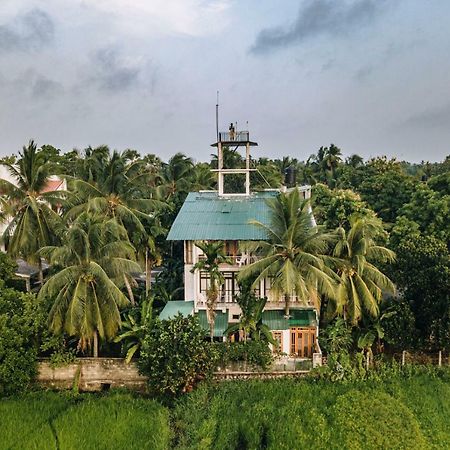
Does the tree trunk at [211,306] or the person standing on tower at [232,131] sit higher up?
the person standing on tower at [232,131]

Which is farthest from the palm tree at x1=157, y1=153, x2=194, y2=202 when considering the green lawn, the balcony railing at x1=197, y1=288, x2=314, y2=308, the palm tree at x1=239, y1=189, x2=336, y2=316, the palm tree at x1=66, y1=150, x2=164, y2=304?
the green lawn

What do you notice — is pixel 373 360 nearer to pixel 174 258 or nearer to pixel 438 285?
pixel 438 285

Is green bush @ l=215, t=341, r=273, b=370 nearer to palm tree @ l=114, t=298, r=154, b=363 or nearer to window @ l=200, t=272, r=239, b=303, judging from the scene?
window @ l=200, t=272, r=239, b=303

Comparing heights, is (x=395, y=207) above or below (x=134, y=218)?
above

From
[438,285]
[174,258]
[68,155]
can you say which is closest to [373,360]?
[438,285]

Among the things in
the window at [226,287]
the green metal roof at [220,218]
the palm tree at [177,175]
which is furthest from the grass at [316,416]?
the palm tree at [177,175]

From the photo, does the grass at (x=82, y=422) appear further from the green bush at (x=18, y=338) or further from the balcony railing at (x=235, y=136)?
the balcony railing at (x=235, y=136)
